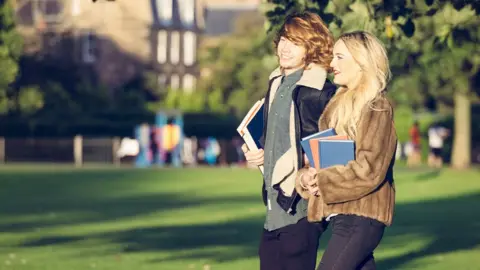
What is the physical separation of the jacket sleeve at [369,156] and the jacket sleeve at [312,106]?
40 cm

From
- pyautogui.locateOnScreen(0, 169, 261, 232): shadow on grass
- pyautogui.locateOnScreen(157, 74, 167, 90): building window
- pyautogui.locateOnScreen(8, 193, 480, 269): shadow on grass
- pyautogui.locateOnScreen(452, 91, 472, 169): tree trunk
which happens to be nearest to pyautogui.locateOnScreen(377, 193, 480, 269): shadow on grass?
pyautogui.locateOnScreen(8, 193, 480, 269): shadow on grass

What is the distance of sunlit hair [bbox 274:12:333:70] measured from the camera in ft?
24.8

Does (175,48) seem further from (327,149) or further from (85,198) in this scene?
(327,149)

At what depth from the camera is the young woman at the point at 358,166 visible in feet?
23.4

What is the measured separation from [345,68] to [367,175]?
57 cm

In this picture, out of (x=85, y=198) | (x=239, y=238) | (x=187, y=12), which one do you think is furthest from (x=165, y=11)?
(x=239, y=238)

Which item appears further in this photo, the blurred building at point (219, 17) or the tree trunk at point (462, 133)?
the blurred building at point (219, 17)

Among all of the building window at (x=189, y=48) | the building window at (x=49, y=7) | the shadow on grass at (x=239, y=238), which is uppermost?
the shadow on grass at (x=239, y=238)

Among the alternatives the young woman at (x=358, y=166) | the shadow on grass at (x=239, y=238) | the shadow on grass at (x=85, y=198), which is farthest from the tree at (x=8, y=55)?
the young woman at (x=358, y=166)

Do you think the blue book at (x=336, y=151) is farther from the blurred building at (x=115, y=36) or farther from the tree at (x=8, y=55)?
the blurred building at (x=115, y=36)

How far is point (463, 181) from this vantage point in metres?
39.8

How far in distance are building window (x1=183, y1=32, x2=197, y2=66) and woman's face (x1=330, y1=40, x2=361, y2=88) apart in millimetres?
84282

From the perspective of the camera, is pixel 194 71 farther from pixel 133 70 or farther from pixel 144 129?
pixel 144 129

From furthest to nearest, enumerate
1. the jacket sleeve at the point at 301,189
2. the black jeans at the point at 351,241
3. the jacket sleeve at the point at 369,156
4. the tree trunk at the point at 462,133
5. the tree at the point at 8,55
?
1. the tree at the point at 8,55
2. the tree trunk at the point at 462,133
3. the jacket sleeve at the point at 301,189
4. the black jeans at the point at 351,241
5. the jacket sleeve at the point at 369,156
